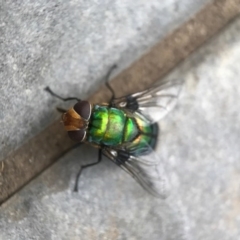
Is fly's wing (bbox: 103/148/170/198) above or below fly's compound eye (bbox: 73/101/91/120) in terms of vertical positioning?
below

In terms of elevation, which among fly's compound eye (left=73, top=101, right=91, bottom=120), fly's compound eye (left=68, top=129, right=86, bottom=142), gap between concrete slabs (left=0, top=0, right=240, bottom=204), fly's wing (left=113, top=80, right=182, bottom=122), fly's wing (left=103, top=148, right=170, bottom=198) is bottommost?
fly's wing (left=103, top=148, right=170, bottom=198)

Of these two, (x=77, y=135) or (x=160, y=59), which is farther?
(x=160, y=59)

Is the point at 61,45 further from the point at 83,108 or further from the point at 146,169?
the point at 146,169

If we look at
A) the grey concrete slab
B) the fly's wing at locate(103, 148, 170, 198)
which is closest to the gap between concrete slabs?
the grey concrete slab

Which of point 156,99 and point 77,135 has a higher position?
point 77,135

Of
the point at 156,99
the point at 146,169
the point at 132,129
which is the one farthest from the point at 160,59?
the point at 146,169

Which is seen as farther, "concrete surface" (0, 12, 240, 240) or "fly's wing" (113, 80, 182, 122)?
"fly's wing" (113, 80, 182, 122)

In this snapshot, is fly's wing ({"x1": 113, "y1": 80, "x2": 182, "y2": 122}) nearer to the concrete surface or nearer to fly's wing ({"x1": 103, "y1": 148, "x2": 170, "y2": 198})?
the concrete surface

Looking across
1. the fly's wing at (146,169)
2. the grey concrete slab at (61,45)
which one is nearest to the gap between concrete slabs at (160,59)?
the grey concrete slab at (61,45)
